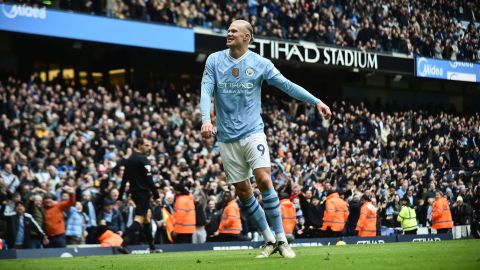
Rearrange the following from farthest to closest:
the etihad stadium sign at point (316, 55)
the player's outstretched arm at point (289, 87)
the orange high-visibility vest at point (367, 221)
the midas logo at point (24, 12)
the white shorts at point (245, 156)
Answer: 1. the etihad stadium sign at point (316, 55)
2. the midas logo at point (24, 12)
3. the orange high-visibility vest at point (367, 221)
4. the white shorts at point (245, 156)
5. the player's outstretched arm at point (289, 87)

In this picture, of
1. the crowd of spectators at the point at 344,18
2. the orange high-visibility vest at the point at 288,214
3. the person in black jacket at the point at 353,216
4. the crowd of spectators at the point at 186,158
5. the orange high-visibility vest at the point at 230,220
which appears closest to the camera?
the crowd of spectators at the point at 186,158

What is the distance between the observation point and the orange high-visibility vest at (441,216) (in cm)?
2423

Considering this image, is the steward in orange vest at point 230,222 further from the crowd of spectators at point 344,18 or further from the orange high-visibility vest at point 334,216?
the crowd of spectators at point 344,18

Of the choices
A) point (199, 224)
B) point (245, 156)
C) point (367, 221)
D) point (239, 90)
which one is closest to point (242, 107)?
point (239, 90)

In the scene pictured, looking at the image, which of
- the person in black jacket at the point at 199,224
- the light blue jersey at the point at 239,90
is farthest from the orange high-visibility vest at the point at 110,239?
the light blue jersey at the point at 239,90

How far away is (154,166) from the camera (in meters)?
21.2

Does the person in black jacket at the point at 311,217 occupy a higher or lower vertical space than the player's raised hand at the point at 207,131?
lower

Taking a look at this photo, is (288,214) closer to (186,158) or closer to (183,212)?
(183,212)

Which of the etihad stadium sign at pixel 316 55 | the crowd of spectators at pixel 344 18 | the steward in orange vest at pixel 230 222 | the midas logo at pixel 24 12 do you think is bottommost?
the steward in orange vest at pixel 230 222

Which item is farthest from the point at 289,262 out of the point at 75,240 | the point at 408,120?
the point at 408,120

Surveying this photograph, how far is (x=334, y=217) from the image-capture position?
21.6m

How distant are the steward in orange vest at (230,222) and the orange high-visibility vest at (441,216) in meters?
7.83

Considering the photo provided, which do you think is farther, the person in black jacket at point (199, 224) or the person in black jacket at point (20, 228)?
the person in black jacket at point (199, 224)

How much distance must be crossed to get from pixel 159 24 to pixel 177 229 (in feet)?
39.0
